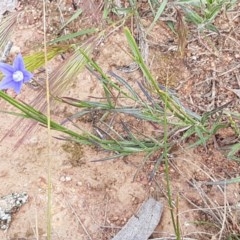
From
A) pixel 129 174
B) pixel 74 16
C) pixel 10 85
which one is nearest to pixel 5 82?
pixel 10 85

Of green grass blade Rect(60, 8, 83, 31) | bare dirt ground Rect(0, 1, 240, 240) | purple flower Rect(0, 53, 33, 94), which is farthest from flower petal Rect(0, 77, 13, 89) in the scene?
green grass blade Rect(60, 8, 83, 31)

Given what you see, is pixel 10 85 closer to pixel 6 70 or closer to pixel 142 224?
pixel 6 70

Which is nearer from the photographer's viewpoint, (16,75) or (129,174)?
(16,75)

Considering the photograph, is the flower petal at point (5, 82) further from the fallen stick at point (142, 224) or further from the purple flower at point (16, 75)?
the fallen stick at point (142, 224)

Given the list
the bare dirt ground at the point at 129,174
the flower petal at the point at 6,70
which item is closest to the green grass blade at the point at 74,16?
the bare dirt ground at the point at 129,174

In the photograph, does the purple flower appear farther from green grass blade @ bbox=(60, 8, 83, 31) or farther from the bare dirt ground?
green grass blade @ bbox=(60, 8, 83, 31)
